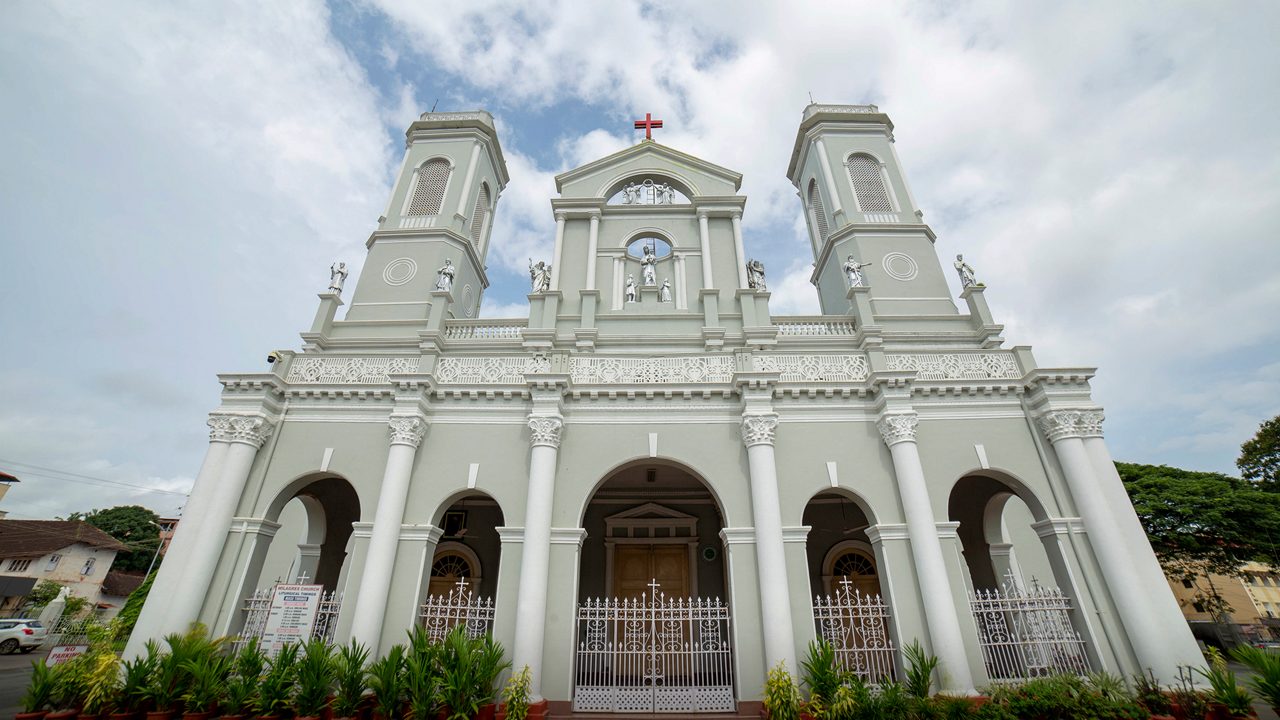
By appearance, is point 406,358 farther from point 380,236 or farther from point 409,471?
point 380,236

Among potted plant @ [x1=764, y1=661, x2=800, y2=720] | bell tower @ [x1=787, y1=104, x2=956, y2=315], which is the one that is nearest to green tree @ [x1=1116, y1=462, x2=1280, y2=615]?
bell tower @ [x1=787, y1=104, x2=956, y2=315]

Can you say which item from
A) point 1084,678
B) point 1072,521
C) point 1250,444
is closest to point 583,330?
point 1072,521

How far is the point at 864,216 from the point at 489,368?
12.7 meters

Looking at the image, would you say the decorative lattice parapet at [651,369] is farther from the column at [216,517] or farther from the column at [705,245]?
the column at [216,517]

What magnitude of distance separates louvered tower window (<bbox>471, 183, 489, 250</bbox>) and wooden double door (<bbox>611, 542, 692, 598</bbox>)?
11.5 m

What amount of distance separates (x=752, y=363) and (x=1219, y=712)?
8.60 metres

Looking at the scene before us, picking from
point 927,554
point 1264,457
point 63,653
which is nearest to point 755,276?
point 927,554

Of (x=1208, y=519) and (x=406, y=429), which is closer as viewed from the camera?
(x=406, y=429)

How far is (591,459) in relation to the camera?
35.8 feet

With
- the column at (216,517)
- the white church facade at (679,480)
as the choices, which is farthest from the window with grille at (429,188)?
the column at (216,517)

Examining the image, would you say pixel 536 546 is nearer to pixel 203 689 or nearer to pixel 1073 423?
pixel 203 689

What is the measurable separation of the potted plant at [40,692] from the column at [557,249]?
11.5m

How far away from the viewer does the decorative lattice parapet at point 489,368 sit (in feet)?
38.8

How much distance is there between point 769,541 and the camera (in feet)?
31.7
